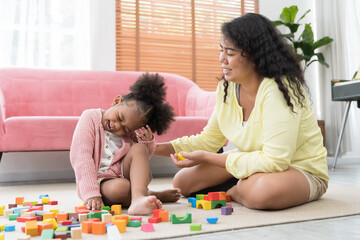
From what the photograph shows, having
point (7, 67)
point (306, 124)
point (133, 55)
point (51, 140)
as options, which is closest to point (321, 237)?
point (306, 124)

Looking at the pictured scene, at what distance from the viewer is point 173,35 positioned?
13.4 feet

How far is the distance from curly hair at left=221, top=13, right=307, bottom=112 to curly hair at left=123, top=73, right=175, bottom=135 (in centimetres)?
34

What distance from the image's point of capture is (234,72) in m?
1.47

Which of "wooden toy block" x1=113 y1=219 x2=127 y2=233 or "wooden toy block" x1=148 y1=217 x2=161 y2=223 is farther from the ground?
"wooden toy block" x1=113 y1=219 x2=127 y2=233

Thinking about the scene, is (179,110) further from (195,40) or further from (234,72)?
(234,72)

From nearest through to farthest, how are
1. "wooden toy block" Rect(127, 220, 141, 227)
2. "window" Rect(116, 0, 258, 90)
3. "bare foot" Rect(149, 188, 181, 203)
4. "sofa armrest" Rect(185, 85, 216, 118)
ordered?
"wooden toy block" Rect(127, 220, 141, 227)
"bare foot" Rect(149, 188, 181, 203)
"sofa armrest" Rect(185, 85, 216, 118)
"window" Rect(116, 0, 258, 90)

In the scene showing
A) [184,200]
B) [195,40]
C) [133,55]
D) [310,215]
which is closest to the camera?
[310,215]

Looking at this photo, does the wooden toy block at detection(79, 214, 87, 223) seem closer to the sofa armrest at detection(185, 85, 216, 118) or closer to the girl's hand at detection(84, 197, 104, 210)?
the girl's hand at detection(84, 197, 104, 210)

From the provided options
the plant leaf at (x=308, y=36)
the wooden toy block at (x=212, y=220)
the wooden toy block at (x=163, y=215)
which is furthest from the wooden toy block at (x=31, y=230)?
the plant leaf at (x=308, y=36)

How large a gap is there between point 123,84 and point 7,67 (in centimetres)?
95

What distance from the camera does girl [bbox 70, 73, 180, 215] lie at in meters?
1.39

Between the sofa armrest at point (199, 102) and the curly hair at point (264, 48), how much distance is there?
1500 millimetres

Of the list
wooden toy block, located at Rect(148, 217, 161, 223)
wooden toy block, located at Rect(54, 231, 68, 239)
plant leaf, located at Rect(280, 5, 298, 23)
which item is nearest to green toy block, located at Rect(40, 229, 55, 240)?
wooden toy block, located at Rect(54, 231, 68, 239)

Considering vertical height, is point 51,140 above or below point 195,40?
below
